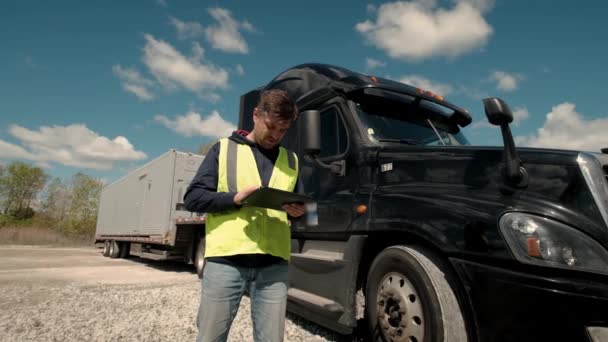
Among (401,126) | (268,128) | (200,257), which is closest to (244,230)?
(268,128)

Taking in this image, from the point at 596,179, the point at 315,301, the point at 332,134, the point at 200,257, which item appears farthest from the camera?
the point at 200,257

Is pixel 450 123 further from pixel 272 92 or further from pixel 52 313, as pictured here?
pixel 52 313

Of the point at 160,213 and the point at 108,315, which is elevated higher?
the point at 160,213

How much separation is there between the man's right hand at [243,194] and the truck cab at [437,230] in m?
1.38

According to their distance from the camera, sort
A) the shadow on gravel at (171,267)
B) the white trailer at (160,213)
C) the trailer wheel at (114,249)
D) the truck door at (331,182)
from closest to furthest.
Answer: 1. the truck door at (331,182)
2. the white trailer at (160,213)
3. the shadow on gravel at (171,267)
4. the trailer wheel at (114,249)

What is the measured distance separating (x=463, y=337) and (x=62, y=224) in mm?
52733

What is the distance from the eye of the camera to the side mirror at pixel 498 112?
2.45m

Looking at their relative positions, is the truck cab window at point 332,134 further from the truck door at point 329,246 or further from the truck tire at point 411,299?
the truck tire at point 411,299

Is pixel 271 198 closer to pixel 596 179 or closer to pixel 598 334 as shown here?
pixel 598 334

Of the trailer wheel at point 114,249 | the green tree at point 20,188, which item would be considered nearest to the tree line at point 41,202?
the green tree at point 20,188

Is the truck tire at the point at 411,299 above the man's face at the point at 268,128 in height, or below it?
below

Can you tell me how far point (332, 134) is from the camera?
163 inches

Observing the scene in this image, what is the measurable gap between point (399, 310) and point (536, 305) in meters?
0.96

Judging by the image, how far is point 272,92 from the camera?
196cm
